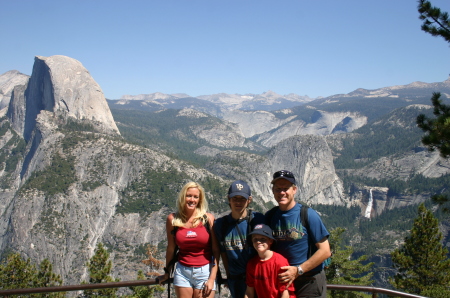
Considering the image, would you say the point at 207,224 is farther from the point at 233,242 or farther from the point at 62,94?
the point at 62,94

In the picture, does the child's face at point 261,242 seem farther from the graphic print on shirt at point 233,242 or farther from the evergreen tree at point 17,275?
the evergreen tree at point 17,275

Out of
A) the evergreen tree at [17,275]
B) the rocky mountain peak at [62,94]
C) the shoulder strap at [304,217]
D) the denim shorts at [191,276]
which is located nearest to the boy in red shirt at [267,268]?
the shoulder strap at [304,217]

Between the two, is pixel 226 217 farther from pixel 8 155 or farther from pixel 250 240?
pixel 8 155

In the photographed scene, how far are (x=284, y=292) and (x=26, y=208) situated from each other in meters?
124

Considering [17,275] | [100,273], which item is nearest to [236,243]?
[100,273]

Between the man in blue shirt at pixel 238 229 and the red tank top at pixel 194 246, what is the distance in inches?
13.9

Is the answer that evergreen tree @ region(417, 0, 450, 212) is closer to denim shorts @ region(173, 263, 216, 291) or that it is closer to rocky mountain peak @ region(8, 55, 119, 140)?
denim shorts @ region(173, 263, 216, 291)

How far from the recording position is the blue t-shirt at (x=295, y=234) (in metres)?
6.14

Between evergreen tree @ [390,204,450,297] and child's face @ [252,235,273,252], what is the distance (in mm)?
27944

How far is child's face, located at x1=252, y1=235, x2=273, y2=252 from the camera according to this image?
608cm

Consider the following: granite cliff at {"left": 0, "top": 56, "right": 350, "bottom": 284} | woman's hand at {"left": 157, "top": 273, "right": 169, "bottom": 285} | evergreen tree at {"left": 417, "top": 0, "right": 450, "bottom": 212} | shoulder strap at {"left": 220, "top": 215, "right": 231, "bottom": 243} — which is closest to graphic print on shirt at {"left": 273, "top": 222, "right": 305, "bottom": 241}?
shoulder strap at {"left": 220, "top": 215, "right": 231, "bottom": 243}

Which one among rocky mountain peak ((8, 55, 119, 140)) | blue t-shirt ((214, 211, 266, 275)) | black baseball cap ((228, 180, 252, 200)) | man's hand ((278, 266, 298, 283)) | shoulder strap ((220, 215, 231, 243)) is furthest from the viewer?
rocky mountain peak ((8, 55, 119, 140))

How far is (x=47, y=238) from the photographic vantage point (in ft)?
347

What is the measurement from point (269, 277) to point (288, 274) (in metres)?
0.36
